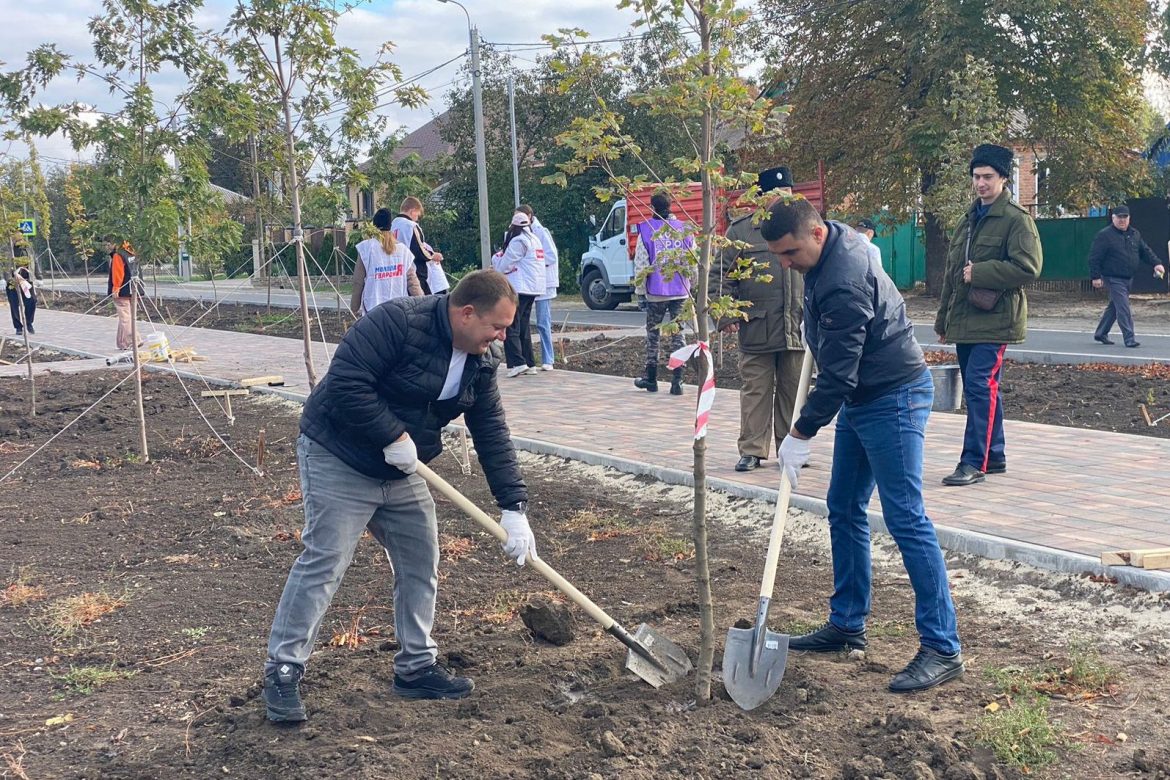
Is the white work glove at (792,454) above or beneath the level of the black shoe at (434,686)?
above

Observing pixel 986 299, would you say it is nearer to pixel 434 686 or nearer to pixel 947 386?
pixel 947 386

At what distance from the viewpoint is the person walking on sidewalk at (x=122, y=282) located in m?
9.14

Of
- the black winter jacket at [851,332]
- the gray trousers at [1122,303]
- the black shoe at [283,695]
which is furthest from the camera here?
the gray trousers at [1122,303]

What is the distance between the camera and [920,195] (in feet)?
79.9

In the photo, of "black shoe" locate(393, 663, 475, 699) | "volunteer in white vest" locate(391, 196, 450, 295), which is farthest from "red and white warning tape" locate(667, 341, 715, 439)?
"volunteer in white vest" locate(391, 196, 450, 295)

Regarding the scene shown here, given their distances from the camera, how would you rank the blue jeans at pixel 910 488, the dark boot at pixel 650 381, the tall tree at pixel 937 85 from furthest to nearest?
the tall tree at pixel 937 85 → the dark boot at pixel 650 381 → the blue jeans at pixel 910 488

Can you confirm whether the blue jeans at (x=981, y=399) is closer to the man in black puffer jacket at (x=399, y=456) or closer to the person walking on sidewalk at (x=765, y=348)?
the person walking on sidewalk at (x=765, y=348)

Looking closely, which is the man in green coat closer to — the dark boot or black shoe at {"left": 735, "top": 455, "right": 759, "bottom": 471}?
black shoe at {"left": 735, "top": 455, "right": 759, "bottom": 471}

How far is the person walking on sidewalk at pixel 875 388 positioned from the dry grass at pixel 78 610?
332cm

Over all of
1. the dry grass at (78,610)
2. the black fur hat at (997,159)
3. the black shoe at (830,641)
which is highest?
the black fur hat at (997,159)

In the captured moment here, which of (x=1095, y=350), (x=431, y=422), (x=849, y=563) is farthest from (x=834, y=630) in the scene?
(x=1095, y=350)

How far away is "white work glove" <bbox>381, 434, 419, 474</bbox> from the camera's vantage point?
3.91 metres

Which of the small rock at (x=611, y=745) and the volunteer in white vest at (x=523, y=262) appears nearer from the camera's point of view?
the small rock at (x=611, y=745)

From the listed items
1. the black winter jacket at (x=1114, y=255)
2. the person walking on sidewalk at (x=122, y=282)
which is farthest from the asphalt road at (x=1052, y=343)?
the person walking on sidewalk at (x=122, y=282)
